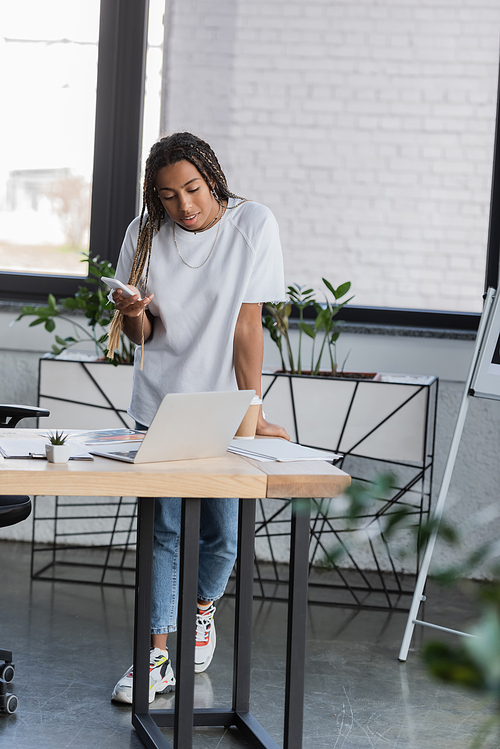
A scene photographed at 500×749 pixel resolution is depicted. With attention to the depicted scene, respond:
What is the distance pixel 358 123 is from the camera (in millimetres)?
3168

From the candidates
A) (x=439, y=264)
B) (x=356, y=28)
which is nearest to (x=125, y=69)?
(x=356, y=28)

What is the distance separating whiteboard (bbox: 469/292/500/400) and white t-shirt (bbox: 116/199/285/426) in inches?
29.6

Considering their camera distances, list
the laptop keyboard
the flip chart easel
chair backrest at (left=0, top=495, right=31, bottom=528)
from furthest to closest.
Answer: the flip chart easel, chair backrest at (left=0, top=495, right=31, bottom=528), the laptop keyboard

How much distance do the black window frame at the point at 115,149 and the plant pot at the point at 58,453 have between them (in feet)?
6.35

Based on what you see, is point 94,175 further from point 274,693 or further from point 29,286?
point 274,693

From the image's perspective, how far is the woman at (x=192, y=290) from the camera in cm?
186

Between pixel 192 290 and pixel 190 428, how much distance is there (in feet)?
1.84

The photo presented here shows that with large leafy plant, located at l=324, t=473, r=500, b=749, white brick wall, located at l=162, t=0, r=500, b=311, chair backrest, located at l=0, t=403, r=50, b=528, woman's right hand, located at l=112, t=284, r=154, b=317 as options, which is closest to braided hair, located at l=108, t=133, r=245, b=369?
woman's right hand, located at l=112, t=284, r=154, b=317

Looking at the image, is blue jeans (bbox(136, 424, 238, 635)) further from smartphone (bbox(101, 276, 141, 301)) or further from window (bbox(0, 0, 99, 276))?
window (bbox(0, 0, 99, 276))

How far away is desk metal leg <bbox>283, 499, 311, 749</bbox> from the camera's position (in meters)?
1.54

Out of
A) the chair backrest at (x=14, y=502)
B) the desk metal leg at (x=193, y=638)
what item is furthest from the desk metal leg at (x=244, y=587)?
the chair backrest at (x=14, y=502)

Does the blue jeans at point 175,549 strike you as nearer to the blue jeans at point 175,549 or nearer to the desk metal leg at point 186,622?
the blue jeans at point 175,549

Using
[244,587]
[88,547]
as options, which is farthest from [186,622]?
[88,547]

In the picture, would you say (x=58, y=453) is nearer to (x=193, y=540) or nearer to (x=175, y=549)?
(x=193, y=540)
